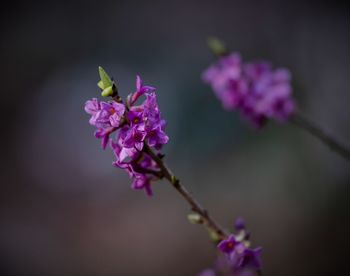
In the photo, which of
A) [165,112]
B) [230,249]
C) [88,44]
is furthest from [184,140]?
[230,249]

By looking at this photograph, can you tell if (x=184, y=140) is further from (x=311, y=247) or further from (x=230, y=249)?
(x=230, y=249)

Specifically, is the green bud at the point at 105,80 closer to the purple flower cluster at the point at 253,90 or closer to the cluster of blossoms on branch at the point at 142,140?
the cluster of blossoms on branch at the point at 142,140

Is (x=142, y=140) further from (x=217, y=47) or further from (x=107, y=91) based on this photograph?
(x=217, y=47)

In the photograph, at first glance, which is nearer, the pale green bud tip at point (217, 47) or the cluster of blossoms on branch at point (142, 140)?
the cluster of blossoms on branch at point (142, 140)

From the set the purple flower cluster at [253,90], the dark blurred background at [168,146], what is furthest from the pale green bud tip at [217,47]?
the dark blurred background at [168,146]

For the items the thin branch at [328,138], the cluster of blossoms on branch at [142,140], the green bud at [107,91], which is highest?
the green bud at [107,91]

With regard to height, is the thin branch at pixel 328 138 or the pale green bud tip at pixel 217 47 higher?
the pale green bud tip at pixel 217 47
